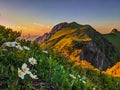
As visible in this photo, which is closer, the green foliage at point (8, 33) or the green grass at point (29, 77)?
the green grass at point (29, 77)

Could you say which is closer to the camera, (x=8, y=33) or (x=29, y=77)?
(x=29, y=77)

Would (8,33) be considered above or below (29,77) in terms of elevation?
above

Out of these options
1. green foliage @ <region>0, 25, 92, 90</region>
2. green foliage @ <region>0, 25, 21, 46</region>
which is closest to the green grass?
green foliage @ <region>0, 25, 92, 90</region>

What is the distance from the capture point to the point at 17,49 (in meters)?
7.61

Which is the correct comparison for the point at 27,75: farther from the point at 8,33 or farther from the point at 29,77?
the point at 8,33

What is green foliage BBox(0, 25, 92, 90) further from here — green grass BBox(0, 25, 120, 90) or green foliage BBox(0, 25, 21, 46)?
green foliage BBox(0, 25, 21, 46)

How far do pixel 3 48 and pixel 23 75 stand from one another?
1730mm

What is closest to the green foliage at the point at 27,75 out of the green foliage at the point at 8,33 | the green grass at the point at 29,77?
the green grass at the point at 29,77

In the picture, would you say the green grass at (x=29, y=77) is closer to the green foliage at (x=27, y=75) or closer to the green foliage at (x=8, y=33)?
the green foliage at (x=27, y=75)

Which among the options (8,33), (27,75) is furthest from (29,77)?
(8,33)

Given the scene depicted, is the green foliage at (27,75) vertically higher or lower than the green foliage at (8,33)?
lower

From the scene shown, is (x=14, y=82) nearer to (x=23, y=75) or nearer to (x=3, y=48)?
(x=23, y=75)

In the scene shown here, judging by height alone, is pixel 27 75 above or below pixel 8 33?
below

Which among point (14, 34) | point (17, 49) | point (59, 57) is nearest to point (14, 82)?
point (17, 49)
